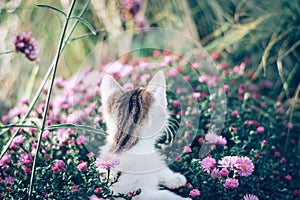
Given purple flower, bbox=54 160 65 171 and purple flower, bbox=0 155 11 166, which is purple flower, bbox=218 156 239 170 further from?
purple flower, bbox=0 155 11 166

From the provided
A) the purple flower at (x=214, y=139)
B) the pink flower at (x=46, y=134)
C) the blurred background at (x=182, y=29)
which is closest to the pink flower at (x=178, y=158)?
the purple flower at (x=214, y=139)

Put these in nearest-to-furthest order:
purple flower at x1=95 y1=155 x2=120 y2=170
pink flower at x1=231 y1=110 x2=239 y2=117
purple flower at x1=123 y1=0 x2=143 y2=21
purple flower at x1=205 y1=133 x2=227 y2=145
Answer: purple flower at x1=95 y1=155 x2=120 y2=170, purple flower at x1=205 y1=133 x2=227 y2=145, pink flower at x1=231 y1=110 x2=239 y2=117, purple flower at x1=123 y1=0 x2=143 y2=21

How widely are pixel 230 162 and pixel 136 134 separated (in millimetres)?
299

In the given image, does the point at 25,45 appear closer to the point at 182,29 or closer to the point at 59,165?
the point at 59,165

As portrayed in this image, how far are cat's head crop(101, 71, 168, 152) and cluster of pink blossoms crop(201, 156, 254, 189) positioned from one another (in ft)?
0.73

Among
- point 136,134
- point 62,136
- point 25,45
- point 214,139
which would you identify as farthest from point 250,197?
point 25,45

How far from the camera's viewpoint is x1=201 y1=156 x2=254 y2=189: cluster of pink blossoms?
157 cm

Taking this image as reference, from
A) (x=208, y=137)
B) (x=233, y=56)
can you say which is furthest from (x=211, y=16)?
(x=208, y=137)

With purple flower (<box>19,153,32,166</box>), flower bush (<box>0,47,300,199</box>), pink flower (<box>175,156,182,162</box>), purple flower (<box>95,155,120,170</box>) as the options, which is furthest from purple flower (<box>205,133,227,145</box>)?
purple flower (<box>19,153,32,166</box>)

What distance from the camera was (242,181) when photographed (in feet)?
5.47

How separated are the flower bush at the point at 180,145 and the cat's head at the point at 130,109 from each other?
0.26 feet

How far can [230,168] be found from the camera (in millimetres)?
1599

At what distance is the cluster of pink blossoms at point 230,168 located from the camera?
1.57 m

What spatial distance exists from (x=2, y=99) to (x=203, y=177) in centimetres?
144
